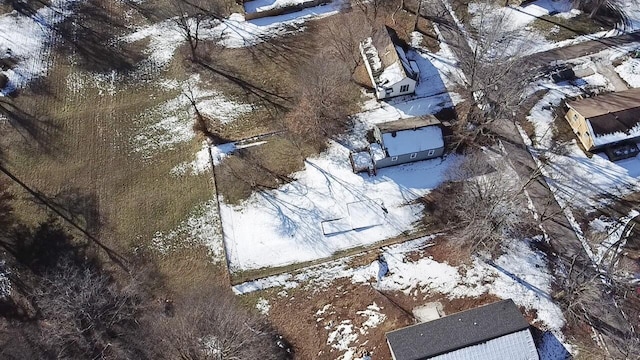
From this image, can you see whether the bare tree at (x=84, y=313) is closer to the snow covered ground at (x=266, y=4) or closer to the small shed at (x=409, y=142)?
the small shed at (x=409, y=142)

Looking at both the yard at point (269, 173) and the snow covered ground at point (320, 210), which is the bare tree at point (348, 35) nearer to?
the yard at point (269, 173)

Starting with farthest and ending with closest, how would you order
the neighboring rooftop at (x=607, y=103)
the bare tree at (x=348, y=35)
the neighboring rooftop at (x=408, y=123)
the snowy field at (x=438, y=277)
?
the bare tree at (x=348, y=35)
the neighboring rooftop at (x=408, y=123)
the neighboring rooftop at (x=607, y=103)
the snowy field at (x=438, y=277)

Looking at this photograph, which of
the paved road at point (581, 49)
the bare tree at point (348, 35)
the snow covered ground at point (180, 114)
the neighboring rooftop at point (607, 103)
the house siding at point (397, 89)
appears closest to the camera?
the neighboring rooftop at point (607, 103)

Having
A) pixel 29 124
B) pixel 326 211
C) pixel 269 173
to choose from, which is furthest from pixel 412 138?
pixel 29 124

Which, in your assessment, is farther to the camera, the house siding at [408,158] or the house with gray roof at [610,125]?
the house siding at [408,158]

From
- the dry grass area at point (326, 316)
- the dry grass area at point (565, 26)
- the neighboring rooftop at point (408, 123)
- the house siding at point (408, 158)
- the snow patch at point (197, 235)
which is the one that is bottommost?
the dry grass area at point (326, 316)

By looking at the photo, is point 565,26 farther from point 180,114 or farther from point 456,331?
point 180,114

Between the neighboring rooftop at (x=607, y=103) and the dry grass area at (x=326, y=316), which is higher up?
the neighboring rooftop at (x=607, y=103)

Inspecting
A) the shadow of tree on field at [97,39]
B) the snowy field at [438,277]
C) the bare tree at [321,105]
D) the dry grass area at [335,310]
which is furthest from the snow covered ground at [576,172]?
the shadow of tree on field at [97,39]
